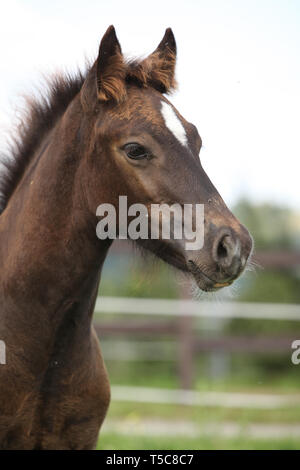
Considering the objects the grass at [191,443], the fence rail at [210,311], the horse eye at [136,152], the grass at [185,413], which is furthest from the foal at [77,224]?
the fence rail at [210,311]

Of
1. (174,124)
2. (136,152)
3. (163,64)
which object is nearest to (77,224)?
(136,152)

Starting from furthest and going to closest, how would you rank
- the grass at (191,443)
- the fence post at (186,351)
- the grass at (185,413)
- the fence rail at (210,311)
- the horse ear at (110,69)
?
1. the fence post at (186,351)
2. the fence rail at (210,311)
3. the grass at (185,413)
4. the grass at (191,443)
5. the horse ear at (110,69)

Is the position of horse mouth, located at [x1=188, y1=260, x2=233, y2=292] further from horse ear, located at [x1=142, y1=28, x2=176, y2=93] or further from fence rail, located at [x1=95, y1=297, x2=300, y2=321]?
fence rail, located at [x1=95, y1=297, x2=300, y2=321]

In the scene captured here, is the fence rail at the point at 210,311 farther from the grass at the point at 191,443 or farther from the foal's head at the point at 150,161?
the foal's head at the point at 150,161

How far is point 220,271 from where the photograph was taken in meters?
2.48

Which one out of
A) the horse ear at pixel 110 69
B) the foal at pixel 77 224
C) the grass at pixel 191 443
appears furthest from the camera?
the grass at pixel 191 443

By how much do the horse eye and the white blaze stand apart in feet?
0.51

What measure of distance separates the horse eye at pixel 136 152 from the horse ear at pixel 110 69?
0.28 m

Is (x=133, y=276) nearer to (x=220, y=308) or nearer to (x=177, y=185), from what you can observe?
(x=177, y=185)

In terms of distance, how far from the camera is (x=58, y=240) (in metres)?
2.85

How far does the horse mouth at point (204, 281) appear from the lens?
8.32ft

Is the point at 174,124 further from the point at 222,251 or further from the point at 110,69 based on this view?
the point at 222,251

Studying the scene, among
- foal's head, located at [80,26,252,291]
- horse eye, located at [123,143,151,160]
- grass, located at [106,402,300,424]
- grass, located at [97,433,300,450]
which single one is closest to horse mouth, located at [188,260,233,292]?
foal's head, located at [80,26,252,291]

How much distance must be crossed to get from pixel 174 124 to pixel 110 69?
0.46m
